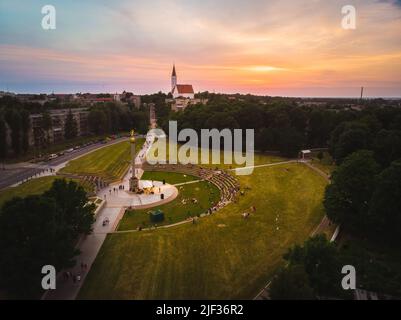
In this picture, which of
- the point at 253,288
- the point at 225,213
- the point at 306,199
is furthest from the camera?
the point at 306,199

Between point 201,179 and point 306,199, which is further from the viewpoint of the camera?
point 201,179

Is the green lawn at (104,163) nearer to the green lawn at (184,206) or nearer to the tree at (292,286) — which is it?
the green lawn at (184,206)

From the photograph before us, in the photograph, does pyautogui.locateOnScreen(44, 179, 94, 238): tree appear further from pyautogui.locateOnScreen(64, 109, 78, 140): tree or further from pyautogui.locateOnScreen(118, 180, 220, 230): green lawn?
pyautogui.locateOnScreen(64, 109, 78, 140): tree

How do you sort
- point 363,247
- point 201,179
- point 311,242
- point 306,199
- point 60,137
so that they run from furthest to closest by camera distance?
1. point 60,137
2. point 201,179
3. point 306,199
4. point 363,247
5. point 311,242
